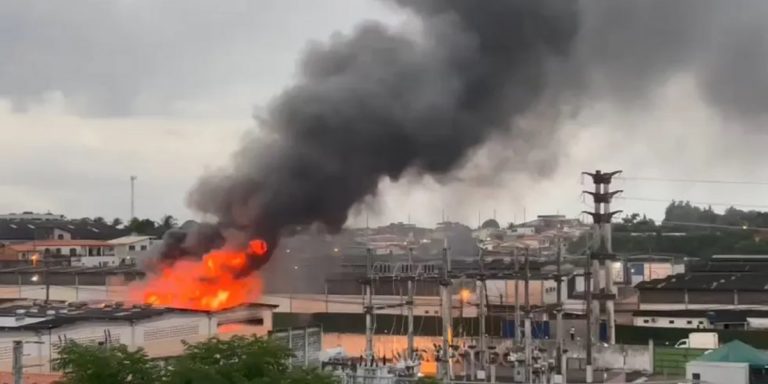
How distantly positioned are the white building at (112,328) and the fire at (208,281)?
3652 millimetres

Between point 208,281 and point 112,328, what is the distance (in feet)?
32.2

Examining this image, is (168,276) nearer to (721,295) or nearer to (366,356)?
(366,356)

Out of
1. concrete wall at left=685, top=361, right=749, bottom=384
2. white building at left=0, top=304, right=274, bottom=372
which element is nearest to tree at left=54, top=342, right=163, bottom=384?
white building at left=0, top=304, right=274, bottom=372

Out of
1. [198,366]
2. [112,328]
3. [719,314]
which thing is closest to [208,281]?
[112,328]

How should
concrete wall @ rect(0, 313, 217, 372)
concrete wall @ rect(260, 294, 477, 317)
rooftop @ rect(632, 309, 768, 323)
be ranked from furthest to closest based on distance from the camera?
concrete wall @ rect(260, 294, 477, 317)
rooftop @ rect(632, 309, 768, 323)
concrete wall @ rect(0, 313, 217, 372)

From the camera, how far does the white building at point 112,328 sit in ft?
68.3

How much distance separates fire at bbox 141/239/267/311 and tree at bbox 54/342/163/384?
1665cm

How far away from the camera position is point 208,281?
1289 inches

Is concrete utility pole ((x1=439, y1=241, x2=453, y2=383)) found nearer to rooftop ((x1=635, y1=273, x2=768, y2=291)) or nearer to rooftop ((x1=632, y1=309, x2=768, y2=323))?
rooftop ((x1=632, y1=309, x2=768, y2=323))

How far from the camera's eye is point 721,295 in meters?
34.2

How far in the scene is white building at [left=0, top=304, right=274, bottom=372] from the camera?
2081 centimetres

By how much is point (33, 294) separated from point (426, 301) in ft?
52.1

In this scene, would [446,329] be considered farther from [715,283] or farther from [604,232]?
[715,283]

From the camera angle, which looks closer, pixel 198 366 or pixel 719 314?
pixel 198 366
